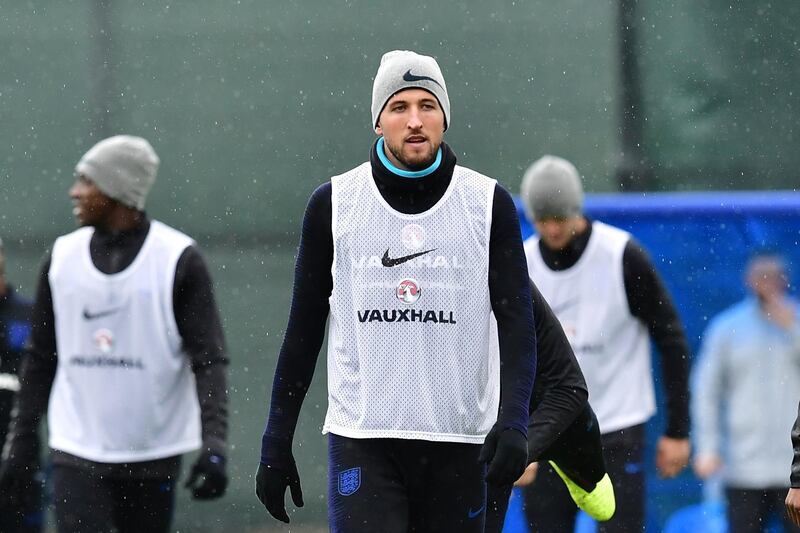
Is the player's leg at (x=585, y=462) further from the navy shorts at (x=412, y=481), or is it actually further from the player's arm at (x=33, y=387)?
the player's arm at (x=33, y=387)

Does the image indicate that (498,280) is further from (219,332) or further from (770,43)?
(770,43)

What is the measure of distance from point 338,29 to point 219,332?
4.36 meters

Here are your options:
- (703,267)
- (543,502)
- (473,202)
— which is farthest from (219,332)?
(703,267)

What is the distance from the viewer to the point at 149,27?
11.1m

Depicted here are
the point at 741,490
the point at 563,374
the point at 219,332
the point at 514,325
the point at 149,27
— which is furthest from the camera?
the point at 149,27

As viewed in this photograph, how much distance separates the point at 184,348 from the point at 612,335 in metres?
1.93

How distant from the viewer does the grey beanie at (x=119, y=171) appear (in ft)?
24.6

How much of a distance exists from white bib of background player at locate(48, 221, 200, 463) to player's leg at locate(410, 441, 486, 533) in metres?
2.21

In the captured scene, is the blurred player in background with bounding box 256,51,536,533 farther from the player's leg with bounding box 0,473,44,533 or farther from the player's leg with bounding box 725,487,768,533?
the player's leg with bounding box 0,473,44,533

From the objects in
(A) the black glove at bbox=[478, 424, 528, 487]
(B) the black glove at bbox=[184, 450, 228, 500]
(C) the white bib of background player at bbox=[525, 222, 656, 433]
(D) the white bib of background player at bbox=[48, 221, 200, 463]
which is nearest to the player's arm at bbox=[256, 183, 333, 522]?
(A) the black glove at bbox=[478, 424, 528, 487]

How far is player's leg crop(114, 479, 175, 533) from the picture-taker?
7.15m

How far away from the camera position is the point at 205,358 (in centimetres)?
725

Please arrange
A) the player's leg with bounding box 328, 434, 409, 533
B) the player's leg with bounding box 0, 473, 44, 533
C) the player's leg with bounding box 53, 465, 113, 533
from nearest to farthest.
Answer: the player's leg with bounding box 328, 434, 409, 533
the player's leg with bounding box 53, 465, 113, 533
the player's leg with bounding box 0, 473, 44, 533

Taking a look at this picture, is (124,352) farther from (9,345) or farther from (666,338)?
(666,338)
